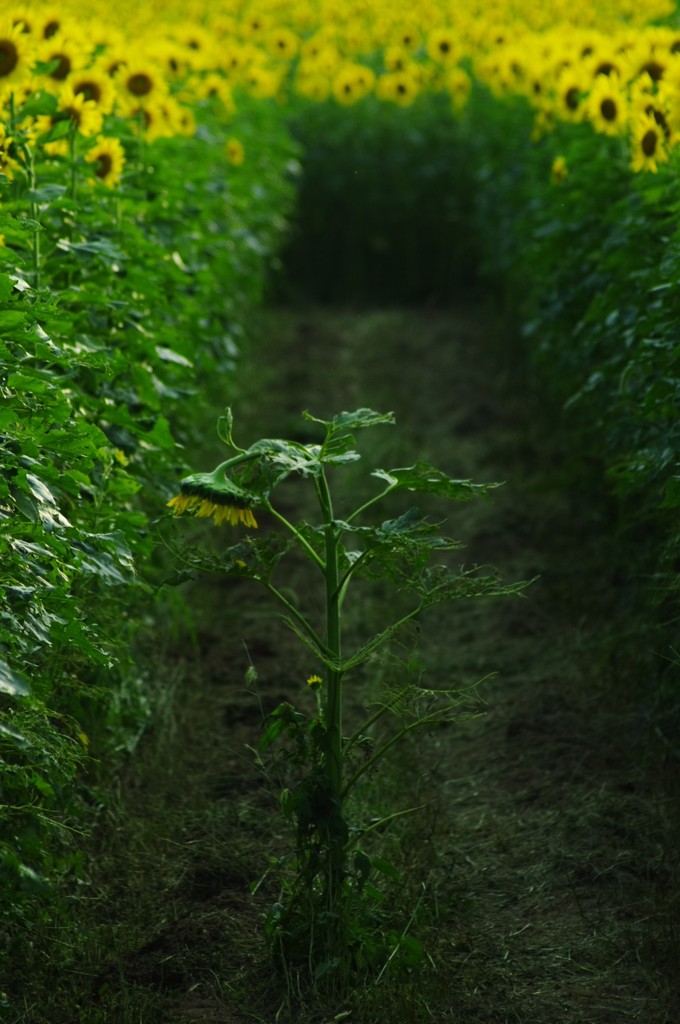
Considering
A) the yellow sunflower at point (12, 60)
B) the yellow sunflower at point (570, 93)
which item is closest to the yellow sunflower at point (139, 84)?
the yellow sunflower at point (12, 60)

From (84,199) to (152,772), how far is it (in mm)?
1825

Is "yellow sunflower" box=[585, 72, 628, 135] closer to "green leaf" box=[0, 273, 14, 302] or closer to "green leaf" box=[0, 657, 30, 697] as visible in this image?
"green leaf" box=[0, 273, 14, 302]

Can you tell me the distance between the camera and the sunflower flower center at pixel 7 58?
4777 millimetres

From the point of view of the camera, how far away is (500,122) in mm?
10039

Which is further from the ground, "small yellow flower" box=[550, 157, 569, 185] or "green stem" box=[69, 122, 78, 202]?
"green stem" box=[69, 122, 78, 202]

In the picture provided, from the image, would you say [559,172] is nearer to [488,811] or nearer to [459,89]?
[488,811]

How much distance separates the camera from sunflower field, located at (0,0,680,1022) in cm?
323

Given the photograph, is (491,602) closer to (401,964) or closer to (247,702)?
(247,702)

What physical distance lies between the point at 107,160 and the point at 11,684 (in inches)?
114

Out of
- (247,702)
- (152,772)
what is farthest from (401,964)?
(247,702)

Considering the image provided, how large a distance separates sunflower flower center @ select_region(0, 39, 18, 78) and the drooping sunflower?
0.40m

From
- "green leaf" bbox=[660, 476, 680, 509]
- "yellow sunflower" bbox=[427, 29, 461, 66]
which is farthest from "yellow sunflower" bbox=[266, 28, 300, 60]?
"green leaf" bbox=[660, 476, 680, 509]

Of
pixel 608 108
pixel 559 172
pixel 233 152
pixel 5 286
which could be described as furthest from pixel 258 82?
pixel 5 286

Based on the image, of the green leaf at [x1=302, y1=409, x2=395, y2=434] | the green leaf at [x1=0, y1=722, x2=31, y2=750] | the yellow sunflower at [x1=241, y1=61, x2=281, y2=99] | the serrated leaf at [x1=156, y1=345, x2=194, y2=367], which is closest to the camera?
the green leaf at [x1=0, y1=722, x2=31, y2=750]
